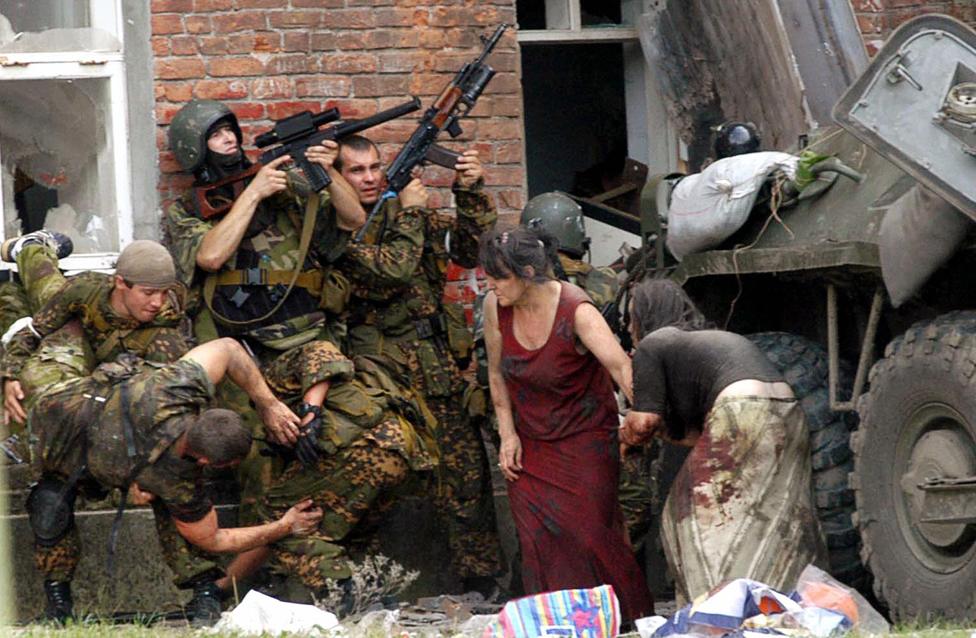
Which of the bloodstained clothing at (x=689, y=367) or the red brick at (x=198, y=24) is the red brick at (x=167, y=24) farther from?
→ the bloodstained clothing at (x=689, y=367)

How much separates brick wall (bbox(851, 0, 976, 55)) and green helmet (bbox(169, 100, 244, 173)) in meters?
Result: 3.47

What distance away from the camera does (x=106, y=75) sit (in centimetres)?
927

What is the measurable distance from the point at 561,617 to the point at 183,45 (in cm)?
392

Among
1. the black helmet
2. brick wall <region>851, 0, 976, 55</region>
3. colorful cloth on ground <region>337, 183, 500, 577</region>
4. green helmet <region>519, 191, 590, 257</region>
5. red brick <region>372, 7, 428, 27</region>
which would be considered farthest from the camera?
brick wall <region>851, 0, 976, 55</region>

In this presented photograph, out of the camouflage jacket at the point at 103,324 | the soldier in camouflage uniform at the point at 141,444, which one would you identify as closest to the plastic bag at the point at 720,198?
the soldier in camouflage uniform at the point at 141,444

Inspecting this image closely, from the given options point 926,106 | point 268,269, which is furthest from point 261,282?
point 926,106

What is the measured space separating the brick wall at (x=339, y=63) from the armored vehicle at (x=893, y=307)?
2.04m

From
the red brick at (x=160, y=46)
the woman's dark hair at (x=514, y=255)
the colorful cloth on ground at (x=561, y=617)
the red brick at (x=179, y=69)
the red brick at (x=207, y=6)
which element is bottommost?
the colorful cloth on ground at (x=561, y=617)

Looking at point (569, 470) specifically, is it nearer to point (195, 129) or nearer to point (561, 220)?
point (561, 220)

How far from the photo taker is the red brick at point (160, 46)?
9.22 m

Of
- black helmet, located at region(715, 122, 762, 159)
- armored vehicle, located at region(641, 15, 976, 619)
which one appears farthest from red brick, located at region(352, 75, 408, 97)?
armored vehicle, located at region(641, 15, 976, 619)

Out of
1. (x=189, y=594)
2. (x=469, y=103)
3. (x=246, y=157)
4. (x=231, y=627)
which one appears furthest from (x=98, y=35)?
(x=231, y=627)

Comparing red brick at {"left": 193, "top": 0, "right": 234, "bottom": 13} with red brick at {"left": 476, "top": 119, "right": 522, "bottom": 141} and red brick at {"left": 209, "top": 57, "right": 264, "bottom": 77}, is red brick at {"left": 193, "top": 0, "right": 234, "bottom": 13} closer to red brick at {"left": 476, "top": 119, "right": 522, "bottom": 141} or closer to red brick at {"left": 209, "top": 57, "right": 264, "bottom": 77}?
red brick at {"left": 209, "top": 57, "right": 264, "bottom": 77}

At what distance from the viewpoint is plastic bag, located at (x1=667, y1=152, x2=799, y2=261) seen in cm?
763
